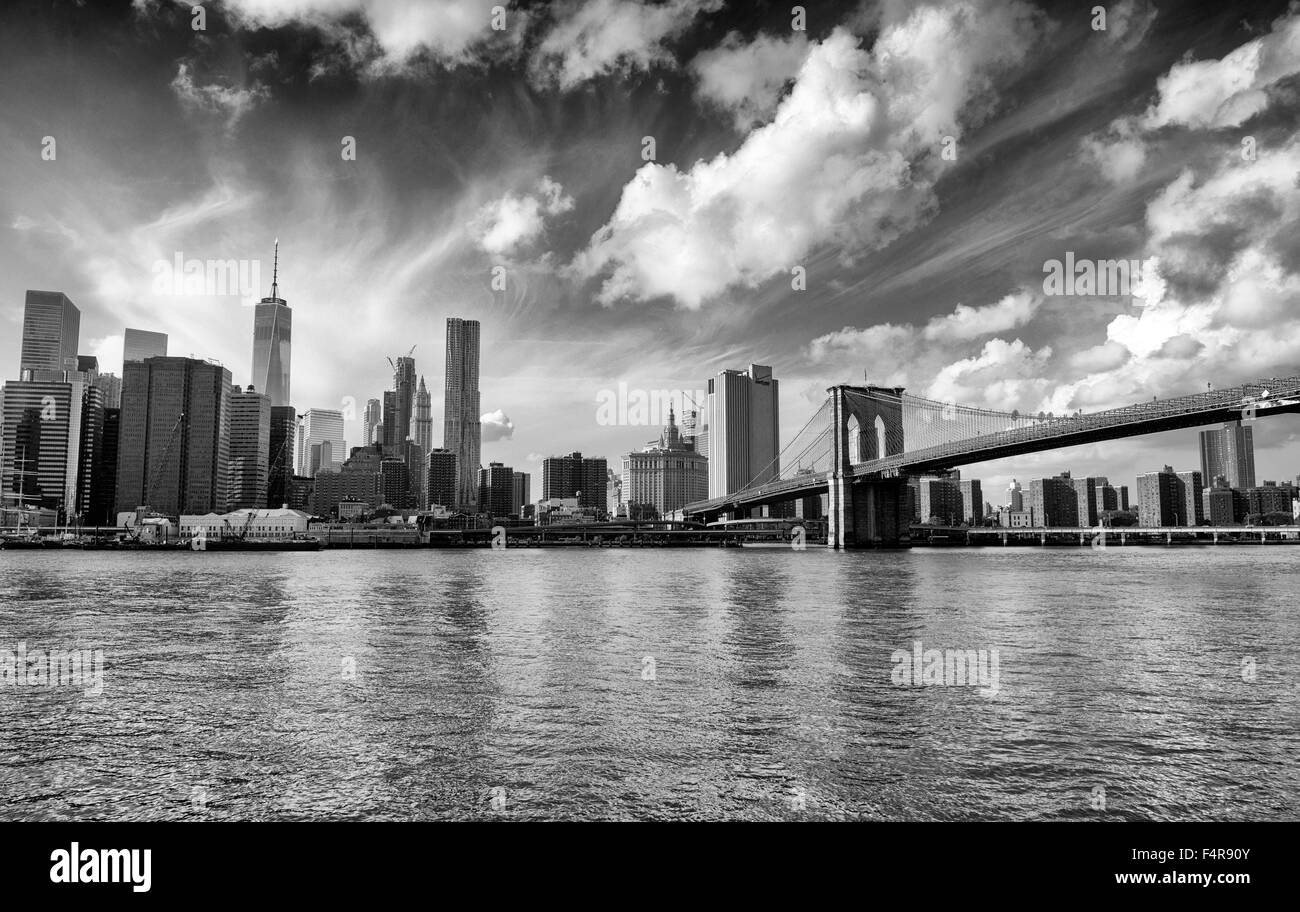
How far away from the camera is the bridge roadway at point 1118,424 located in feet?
196

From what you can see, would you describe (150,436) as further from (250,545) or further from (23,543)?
(250,545)

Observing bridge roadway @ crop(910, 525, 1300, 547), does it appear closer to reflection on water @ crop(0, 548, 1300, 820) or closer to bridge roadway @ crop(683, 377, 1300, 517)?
bridge roadway @ crop(683, 377, 1300, 517)

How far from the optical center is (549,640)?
67.2ft

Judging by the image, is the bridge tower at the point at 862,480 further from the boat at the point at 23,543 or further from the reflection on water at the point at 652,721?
the boat at the point at 23,543

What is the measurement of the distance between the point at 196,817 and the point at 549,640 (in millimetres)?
12643

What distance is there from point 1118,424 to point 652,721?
69.0 metres

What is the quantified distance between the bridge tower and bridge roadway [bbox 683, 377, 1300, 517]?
7.42 meters

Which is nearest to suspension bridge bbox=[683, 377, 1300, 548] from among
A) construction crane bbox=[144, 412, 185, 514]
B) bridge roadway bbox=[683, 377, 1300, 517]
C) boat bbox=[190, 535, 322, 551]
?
bridge roadway bbox=[683, 377, 1300, 517]

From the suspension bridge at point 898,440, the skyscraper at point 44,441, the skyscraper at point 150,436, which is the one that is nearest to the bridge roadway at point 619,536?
the suspension bridge at point 898,440

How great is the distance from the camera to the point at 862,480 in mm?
99562

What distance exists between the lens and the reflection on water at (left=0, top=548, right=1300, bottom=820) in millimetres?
8523

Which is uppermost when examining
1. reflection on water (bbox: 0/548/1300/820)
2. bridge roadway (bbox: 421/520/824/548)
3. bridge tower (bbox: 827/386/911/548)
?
bridge tower (bbox: 827/386/911/548)
